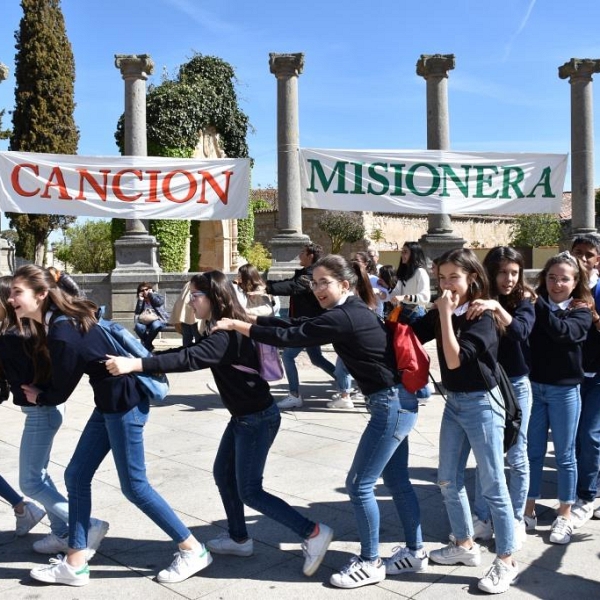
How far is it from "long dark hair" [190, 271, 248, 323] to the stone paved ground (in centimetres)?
146

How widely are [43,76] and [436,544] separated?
103 feet

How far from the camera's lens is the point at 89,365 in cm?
365

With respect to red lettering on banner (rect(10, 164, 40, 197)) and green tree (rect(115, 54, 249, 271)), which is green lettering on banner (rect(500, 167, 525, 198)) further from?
green tree (rect(115, 54, 249, 271))

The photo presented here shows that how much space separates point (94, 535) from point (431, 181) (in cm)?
1065

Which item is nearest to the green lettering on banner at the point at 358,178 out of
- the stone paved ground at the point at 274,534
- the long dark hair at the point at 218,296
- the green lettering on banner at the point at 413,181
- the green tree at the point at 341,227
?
the green lettering on banner at the point at 413,181

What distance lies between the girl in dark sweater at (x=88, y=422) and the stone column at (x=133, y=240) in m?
10.9

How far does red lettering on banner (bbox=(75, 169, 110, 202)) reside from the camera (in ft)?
41.9

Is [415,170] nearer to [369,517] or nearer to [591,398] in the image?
[591,398]

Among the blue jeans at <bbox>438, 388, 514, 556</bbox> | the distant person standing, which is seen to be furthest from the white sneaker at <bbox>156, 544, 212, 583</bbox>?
the distant person standing

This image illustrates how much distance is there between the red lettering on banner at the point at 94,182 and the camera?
1276 centimetres

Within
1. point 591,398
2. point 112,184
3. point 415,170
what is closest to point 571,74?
point 415,170

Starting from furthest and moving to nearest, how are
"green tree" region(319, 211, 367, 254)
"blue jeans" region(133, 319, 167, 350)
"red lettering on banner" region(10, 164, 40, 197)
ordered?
"green tree" region(319, 211, 367, 254) < "red lettering on banner" region(10, 164, 40, 197) < "blue jeans" region(133, 319, 167, 350)

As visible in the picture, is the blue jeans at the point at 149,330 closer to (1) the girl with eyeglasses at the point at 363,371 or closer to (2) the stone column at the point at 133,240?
(2) the stone column at the point at 133,240

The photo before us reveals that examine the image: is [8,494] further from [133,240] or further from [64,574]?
[133,240]
